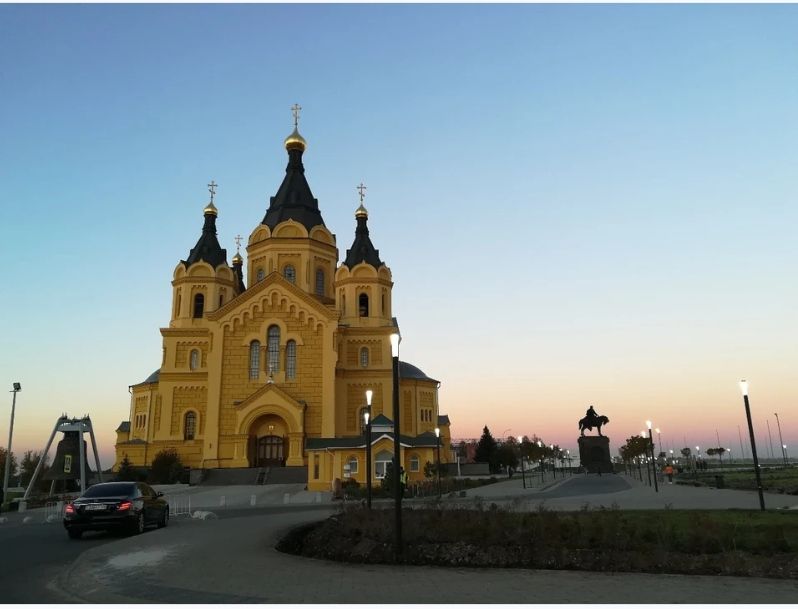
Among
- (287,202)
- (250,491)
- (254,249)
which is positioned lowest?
(250,491)

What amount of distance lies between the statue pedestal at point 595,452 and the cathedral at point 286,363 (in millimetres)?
14949

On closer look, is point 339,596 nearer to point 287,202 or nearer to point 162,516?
point 162,516

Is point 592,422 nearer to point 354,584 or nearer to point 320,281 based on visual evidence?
point 320,281

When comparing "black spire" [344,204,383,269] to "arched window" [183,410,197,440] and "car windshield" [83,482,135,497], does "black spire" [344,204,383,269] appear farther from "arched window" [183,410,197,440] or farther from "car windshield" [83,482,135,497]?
"car windshield" [83,482,135,497]

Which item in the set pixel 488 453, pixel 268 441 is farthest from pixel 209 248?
pixel 488 453

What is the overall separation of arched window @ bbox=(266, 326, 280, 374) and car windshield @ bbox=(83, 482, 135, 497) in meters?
28.8

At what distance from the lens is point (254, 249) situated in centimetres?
5212

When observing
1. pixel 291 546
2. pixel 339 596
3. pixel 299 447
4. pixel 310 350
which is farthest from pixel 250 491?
pixel 339 596

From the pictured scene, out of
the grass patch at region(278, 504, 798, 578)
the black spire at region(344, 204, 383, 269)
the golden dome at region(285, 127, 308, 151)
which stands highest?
the golden dome at region(285, 127, 308, 151)

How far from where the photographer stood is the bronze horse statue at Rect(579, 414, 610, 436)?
6075 cm

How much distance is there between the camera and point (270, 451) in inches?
1763

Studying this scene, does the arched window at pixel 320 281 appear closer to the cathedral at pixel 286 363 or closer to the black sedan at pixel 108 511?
the cathedral at pixel 286 363

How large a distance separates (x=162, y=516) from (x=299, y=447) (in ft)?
82.5

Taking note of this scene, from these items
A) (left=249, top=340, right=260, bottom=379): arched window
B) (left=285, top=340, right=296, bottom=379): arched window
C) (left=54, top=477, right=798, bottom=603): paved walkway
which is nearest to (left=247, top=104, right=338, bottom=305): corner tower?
(left=285, top=340, right=296, bottom=379): arched window
